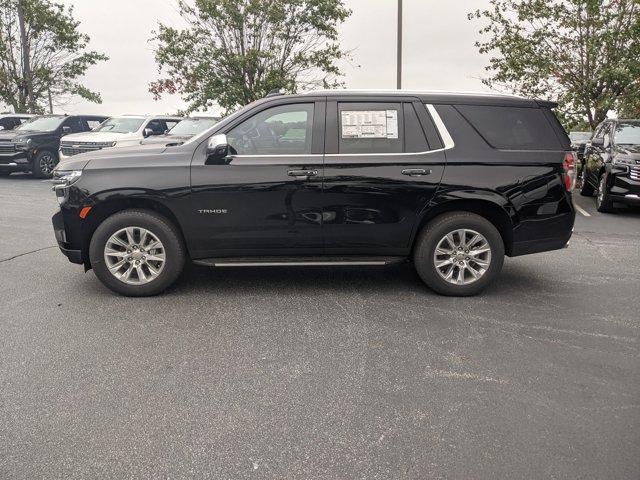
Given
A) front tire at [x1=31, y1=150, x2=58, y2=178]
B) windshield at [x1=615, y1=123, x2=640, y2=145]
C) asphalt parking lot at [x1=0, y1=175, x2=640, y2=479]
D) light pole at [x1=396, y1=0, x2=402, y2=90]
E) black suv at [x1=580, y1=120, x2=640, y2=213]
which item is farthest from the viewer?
light pole at [x1=396, y1=0, x2=402, y2=90]

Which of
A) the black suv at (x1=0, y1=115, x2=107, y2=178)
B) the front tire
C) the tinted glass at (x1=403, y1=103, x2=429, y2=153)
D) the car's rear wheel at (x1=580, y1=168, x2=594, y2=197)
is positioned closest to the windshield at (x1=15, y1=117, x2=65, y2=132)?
the black suv at (x1=0, y1=115, x2=107, y2=178)

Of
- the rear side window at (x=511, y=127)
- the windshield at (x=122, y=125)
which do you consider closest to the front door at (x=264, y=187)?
the rear side window at (x=511, y=127)

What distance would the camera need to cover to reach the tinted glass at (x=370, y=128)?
534cm

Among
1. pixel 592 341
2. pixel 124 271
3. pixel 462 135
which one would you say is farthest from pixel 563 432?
pixel 124 271

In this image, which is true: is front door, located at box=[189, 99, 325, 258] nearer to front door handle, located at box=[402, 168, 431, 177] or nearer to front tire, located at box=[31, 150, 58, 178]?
front door handle, located at box=[402, 168, 431, 177]

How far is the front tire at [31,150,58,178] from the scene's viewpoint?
16.5 m

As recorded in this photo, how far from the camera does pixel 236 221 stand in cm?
529

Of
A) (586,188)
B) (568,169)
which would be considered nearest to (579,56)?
(586,188)

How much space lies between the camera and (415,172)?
17.4 ft

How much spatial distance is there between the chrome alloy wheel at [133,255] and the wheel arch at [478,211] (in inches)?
93.1

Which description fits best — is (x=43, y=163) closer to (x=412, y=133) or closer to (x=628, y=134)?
(x=412, y=133)

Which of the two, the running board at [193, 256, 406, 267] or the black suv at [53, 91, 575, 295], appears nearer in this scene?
the black suv at [53, 91, 575, 295]

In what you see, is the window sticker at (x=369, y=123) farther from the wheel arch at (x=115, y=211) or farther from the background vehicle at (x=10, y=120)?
the background vehicle at (x=10, y=120)

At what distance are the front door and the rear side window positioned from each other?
145cm
